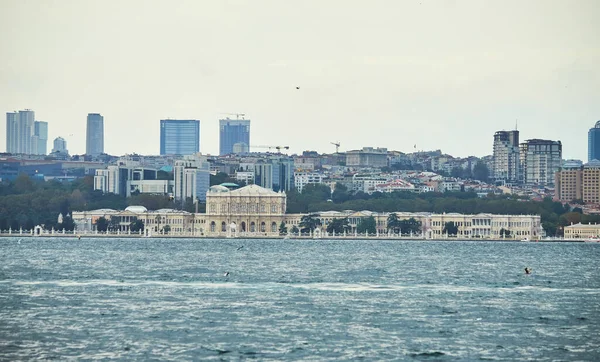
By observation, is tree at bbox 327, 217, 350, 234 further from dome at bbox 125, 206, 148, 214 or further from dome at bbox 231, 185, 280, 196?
dome at bbox 125, 206, 148, 214

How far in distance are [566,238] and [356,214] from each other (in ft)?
76.0

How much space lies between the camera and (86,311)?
5044 cm

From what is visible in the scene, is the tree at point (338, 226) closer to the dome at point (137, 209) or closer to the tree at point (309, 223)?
the tree at point (309, 223)

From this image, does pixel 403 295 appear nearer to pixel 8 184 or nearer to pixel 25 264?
pixel 25 264

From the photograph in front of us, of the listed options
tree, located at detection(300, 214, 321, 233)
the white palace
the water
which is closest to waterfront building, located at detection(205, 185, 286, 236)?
the white palace

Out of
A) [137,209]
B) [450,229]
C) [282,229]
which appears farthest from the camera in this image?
[137,209]

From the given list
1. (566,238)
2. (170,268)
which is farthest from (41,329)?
(566,238)

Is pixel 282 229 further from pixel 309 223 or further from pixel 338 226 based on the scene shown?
pixel 338 226

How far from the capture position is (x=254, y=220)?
16975 centimetres

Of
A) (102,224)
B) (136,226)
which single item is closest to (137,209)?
(136,226)

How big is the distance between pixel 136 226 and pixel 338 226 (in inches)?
803

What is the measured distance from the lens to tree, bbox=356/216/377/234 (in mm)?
160125

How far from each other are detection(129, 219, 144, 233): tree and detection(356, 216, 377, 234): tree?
21867 mm

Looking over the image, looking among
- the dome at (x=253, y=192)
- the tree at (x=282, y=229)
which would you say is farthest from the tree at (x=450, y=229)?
the dome at (x=253, y=192)
